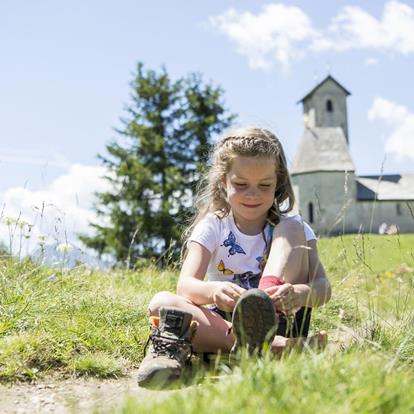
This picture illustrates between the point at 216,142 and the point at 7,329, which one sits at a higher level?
the point at 216,142

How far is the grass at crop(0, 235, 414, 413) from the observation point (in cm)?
159

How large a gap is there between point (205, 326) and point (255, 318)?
0.53 metres

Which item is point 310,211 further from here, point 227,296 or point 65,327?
point 227,296

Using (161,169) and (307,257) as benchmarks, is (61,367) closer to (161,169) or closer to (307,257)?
(307,257)

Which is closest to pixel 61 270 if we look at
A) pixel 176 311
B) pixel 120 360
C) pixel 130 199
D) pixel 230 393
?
pixel 120 360

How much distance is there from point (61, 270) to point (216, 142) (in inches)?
81.5

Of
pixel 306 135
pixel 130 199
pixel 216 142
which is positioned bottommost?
pixel 130 199

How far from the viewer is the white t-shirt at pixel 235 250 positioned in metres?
2.98

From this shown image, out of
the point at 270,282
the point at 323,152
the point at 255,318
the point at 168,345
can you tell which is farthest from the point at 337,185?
the point at 255,318

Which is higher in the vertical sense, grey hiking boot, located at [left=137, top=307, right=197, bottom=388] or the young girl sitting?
the young girl sitting

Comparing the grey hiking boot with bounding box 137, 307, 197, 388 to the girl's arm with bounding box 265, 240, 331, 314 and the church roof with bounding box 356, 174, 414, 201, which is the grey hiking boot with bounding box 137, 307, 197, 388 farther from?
the church roof with bounding box 356, 174, 414, 201

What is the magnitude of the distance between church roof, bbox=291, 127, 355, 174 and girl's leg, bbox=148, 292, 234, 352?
130 ft

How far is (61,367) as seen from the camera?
8.73 ft

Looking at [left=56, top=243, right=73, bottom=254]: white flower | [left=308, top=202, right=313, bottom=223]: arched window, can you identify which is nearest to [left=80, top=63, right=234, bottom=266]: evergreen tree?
[left=56, top=243, right=73, bottom=254]: white flower
